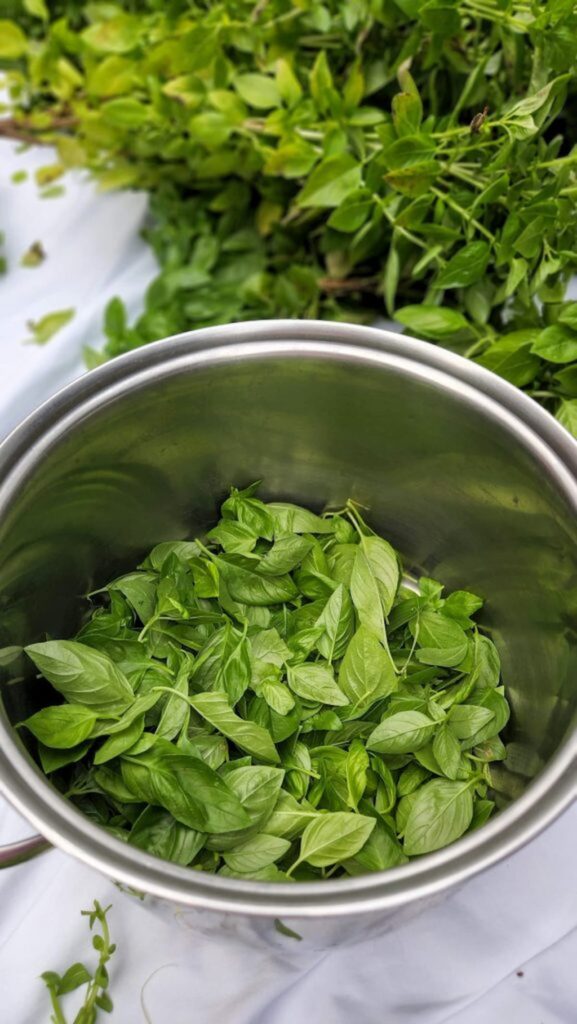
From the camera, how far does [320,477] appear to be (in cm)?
60

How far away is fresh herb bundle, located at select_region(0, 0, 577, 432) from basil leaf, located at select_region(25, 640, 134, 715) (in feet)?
1.05

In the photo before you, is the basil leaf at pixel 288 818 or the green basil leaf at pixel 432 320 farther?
the green basil leaf at pixel 432 320

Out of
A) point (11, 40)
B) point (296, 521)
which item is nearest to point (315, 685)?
point (296, 521)

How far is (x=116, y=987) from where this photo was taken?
50 centimetres

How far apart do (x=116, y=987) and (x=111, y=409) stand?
35 cm

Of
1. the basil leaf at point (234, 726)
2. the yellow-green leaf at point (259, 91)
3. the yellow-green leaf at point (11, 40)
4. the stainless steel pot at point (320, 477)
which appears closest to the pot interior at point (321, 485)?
the stainless steel pot at point (320, 477)

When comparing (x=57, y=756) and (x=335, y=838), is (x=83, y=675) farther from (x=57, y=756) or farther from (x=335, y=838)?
(x=335, y=838)

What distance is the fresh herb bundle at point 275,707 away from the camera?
1.42ft

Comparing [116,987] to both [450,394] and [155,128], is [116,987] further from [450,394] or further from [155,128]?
[155,128]

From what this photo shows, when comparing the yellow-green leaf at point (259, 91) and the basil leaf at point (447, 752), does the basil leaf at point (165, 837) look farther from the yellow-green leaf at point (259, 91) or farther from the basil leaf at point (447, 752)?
the yellow-green leaf at point (259, 91)

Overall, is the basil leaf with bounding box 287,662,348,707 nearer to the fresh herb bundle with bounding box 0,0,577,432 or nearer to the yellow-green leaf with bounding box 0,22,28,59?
the fresh herb bundle with bounding box 0,0,577,432

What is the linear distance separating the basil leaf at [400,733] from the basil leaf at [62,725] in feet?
0.51

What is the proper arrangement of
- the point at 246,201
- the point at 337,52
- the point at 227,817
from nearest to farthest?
the point at 227,817 < the point at 337,52 < the point at 246,201

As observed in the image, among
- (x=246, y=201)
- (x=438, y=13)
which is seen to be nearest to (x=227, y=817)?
(x=438, y=13)
